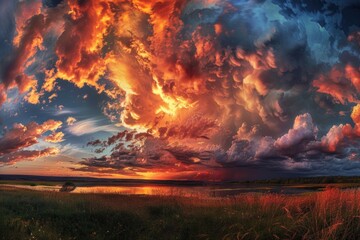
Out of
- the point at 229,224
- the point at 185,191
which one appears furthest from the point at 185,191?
the point at 229,224

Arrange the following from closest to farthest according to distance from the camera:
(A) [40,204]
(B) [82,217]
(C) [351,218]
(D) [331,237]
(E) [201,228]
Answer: (D) [331,237] → (C) [351,218] → (E) [201,228] → (B) [82,217] → (A) [40,204]

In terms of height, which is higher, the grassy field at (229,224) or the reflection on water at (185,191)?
the grassy field at (229,224)

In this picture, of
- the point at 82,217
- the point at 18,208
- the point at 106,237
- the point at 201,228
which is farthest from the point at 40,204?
the point at 201,228

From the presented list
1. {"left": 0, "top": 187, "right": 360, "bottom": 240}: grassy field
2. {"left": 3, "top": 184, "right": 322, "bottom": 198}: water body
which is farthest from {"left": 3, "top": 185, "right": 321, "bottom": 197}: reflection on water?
{"left": 0, "top": 187, "right": 360, "bottom": 240}: grassy field

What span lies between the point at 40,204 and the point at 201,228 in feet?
60.2

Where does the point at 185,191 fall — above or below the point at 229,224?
below

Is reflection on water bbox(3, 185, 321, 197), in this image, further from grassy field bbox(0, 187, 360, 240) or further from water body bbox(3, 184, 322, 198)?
grassy field bbox(0, 187, 360, 240)

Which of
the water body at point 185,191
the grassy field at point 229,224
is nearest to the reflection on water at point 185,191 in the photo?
the water body at point 185,191

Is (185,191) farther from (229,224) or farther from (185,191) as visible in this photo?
(229,224)

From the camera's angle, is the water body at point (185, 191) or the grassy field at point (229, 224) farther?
the water body at point (185, 191)

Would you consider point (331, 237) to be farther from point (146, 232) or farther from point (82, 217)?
point (82, 217)

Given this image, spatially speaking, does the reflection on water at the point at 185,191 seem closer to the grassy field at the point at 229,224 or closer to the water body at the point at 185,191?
the water body at the point at 185,191

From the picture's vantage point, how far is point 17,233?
541 inches

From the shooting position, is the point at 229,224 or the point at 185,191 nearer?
the point at 229,224
